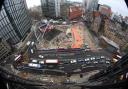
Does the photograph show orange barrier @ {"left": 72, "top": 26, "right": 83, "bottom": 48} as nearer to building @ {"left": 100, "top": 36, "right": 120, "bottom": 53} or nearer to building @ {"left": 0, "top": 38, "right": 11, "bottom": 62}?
building @ {"left": 100, "top": 36, "right": 120, "bottom": 53}

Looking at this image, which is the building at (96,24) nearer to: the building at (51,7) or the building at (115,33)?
the building at (115,33)

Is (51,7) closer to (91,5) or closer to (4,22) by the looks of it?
(91,5)

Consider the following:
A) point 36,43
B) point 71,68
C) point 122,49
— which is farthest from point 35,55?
point 122,49

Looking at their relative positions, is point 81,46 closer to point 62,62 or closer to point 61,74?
point 62,62

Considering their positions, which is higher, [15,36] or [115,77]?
[115,77]

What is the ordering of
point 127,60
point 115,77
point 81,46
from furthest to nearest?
point 81,46, point 115,77, point 127,60

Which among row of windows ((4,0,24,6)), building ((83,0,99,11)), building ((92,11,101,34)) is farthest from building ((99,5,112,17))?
row of windows ((4,0,24,6))

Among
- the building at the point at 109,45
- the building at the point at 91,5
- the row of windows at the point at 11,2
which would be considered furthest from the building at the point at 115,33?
the row of windows at the point at 11,2
